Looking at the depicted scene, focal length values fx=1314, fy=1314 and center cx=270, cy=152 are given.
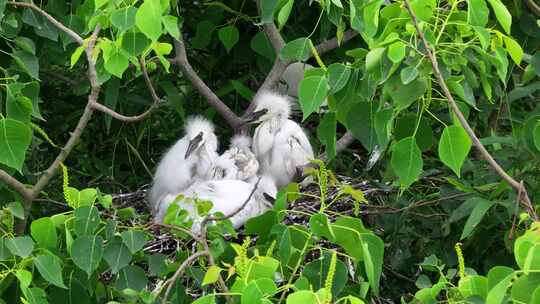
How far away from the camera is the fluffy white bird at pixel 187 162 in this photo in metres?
4.72

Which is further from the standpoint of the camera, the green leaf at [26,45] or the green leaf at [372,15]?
the green leaf at [26,45]

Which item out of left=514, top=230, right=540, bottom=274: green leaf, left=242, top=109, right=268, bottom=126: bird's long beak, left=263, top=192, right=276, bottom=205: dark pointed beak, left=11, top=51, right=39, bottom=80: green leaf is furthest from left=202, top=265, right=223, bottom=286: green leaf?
left=242, top=109, right=268, bottom=126: bird's long beak

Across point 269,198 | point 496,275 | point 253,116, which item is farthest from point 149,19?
point 253,116

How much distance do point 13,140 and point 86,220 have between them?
327 mm

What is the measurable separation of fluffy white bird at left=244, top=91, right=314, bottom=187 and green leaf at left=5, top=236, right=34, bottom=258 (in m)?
1.81

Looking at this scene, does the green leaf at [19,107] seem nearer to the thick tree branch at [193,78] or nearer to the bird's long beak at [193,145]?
the thick tree branch at [193,78]

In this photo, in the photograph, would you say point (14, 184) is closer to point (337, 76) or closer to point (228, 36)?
point (337, 76)

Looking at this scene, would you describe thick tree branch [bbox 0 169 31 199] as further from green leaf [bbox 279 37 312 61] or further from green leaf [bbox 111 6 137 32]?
green leaf [bbox 279 37 312 61]

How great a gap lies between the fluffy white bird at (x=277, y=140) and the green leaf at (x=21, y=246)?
181 cm

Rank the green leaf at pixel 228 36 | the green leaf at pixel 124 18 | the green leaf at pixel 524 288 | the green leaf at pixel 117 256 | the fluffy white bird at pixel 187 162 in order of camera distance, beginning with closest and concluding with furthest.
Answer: the green leaf at pixel 524 288
the green leaf at pixel 124 18
the green leaf at pixel 117 256
the fluffy white bird at pixel 187 162
the green leaf at pixel 228 36

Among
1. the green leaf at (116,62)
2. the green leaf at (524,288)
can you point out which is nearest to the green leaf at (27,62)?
the green leaf at (116,62)

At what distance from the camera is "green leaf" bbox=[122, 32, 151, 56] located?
3.36m

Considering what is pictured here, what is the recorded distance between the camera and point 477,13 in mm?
3107

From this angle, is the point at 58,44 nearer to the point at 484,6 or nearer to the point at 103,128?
the point at 103,128
